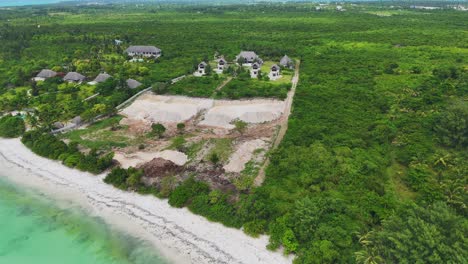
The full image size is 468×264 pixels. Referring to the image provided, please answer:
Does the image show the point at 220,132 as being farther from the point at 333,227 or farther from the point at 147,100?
the point at 333,227

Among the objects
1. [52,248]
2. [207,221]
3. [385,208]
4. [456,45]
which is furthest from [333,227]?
[456,45]

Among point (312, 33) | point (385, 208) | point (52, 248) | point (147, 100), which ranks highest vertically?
point (312, 33)

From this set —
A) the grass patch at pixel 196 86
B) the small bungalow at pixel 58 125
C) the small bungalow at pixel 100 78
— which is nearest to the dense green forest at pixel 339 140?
the grass patch at pixel 196 86

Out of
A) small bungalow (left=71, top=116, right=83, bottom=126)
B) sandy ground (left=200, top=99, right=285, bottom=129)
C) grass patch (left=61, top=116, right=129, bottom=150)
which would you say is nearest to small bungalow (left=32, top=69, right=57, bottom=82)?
small bungalow (left=71, top=116, right=83, bottom=126)

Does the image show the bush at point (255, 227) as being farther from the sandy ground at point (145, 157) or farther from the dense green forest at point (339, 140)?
the sandy ground at point (145, 157)

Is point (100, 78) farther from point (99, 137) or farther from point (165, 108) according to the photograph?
point (99, 137)

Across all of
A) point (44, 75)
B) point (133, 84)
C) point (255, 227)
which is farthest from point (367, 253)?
point (44, 75)

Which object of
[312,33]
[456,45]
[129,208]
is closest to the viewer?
[129,208]
